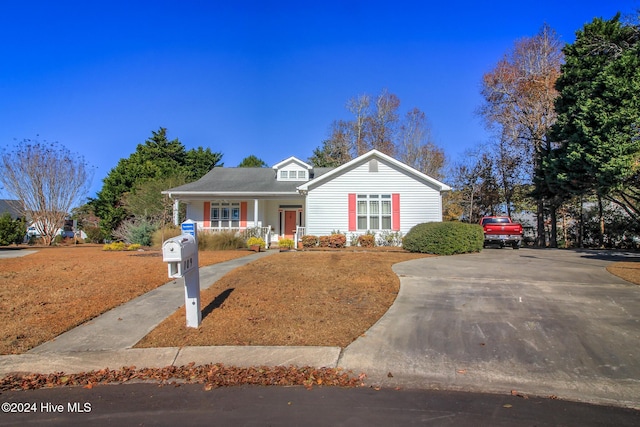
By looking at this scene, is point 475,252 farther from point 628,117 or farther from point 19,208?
point 19,208

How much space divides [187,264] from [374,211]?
48.4 feet

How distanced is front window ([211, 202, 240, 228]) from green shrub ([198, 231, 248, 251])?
411cm

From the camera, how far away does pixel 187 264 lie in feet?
20.0

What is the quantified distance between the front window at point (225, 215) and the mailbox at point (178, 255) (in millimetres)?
16516

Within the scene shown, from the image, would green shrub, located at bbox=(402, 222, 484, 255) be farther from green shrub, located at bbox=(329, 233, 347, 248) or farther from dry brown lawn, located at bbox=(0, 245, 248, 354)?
dry brown lawn, located at bbox=(0, 245, 248, 354)

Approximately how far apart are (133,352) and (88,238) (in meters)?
32.6

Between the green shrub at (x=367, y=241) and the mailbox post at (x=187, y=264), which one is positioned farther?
the green shrub at (x=367, y=241)

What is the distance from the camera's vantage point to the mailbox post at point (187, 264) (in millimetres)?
5703

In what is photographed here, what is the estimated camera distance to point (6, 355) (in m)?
5.29

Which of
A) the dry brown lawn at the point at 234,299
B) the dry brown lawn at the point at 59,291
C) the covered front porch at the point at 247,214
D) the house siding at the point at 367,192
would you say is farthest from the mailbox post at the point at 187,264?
the covered front porch at the point at 247,214

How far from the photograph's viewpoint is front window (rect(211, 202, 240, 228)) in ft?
73.8

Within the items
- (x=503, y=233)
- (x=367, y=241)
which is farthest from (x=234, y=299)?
(x=503, y=233)

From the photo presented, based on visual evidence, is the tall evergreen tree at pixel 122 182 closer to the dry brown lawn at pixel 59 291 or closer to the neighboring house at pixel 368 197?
the neighboring house at pixel 368 197

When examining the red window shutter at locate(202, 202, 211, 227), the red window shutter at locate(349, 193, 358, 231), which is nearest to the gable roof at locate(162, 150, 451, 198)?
the red window shutter at locate(202, 202, 211, 227)
